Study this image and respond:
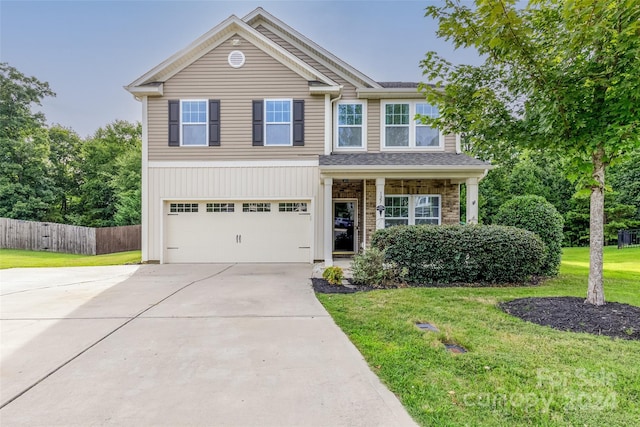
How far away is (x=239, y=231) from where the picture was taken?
11320 millimetres

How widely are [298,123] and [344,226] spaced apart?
4093 millimetres

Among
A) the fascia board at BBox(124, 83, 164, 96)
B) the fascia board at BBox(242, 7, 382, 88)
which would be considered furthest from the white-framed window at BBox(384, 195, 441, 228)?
the fascia board at BBox(124, 83, 164, 96)

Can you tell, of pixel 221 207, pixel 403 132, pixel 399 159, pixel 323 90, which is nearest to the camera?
pixel 399 159

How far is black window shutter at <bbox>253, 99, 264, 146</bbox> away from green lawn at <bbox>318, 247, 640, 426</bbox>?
23.6ft

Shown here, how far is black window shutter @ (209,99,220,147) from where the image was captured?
438 inches

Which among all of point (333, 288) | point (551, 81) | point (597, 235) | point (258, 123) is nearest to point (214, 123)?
point (258, 123)

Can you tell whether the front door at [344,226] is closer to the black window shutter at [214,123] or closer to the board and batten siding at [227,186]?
the board and batten siding at [227,186]

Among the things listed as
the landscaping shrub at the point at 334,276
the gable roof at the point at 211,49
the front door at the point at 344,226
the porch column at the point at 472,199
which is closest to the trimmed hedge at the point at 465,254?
the landscaping shrub at the point at 334,276

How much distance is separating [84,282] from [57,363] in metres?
5.29

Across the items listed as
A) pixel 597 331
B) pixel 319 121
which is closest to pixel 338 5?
pixel 319 121

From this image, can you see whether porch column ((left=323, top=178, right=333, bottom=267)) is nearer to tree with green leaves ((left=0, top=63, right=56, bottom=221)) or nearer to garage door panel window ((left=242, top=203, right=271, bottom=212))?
garage door panel window ((left=242, top=203, right=271, bottom=212))

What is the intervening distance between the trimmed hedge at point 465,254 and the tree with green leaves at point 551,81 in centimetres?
246

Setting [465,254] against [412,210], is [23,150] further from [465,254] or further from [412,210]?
[465,254]

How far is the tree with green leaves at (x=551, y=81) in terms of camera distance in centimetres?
408
